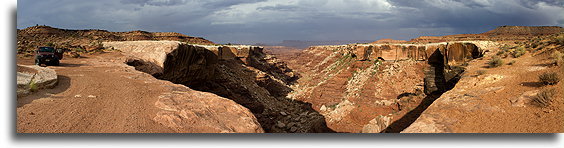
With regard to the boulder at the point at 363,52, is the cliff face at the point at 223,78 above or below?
below

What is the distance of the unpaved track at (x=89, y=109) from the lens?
4.32m

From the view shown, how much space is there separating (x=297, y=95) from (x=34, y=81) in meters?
22.2

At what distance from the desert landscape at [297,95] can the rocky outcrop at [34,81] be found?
0.04 metres

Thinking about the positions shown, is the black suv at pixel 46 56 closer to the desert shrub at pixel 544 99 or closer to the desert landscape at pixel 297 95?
the desert landscape at pixel 297 95

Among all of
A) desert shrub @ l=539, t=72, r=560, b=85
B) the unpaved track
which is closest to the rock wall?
desert shrub @ l=539, t=72, r=560, b=85

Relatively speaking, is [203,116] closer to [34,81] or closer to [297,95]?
[34,81]

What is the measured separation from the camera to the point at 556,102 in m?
A: 5.77

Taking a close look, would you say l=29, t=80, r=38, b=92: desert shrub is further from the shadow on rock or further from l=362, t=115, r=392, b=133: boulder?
l=362, t=115, r=392, b=133: boulder

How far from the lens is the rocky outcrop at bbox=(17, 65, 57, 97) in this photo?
5.16 m

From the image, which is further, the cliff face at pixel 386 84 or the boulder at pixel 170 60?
the cliff face at pixel 386 84

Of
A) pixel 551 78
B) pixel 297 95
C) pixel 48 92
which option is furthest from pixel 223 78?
pixel 551 78

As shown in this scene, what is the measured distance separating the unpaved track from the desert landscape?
19mm

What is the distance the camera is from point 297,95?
26328mm

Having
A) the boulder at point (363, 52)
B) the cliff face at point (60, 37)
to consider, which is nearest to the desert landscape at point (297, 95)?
the boulder at point (363, 52)
